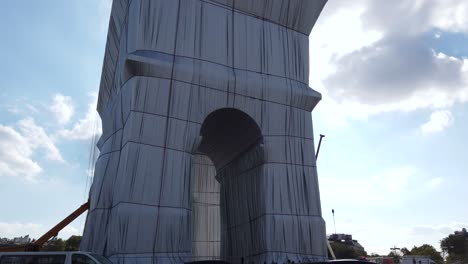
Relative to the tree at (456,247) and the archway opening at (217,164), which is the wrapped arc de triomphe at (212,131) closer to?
the archway opening at (217,164)

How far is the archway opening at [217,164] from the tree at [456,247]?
54.0m

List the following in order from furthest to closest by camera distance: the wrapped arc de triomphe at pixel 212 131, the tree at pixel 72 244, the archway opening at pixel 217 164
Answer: the tree at pixel 72 244 < the archway opening at pixel 217 164 < the wrapped arc de triomphe at pixel 212 131

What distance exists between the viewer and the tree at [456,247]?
72.2 metres

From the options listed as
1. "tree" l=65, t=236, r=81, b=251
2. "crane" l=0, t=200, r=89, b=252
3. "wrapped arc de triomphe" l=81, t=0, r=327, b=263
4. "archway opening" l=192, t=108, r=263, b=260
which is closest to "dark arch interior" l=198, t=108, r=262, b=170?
"archway opening" l=192, t=108, r=263, b=260

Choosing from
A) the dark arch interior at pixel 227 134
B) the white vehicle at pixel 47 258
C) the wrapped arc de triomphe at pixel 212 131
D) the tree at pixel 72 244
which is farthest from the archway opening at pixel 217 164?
the tree at pixel 72 244

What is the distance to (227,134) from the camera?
92.9ft

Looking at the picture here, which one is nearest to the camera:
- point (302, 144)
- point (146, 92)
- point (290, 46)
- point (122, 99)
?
point (146, 92)

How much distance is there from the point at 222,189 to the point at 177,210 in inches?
363

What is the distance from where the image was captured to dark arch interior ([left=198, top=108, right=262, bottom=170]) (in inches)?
1003

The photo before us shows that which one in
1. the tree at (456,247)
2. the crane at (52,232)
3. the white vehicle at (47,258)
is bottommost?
the white vehicle at (47,258)

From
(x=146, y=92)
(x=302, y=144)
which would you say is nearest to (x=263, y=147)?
(x=302, y=144)

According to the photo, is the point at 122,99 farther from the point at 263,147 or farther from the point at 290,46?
the point at 290,46

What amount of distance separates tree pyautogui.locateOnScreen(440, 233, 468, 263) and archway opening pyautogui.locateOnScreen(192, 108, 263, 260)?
53954mm

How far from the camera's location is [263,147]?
80.8 ft
